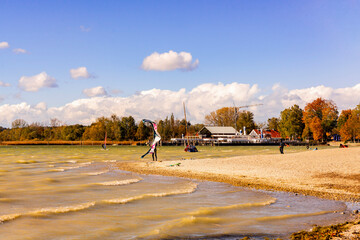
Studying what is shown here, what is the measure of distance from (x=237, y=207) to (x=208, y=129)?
126 metres

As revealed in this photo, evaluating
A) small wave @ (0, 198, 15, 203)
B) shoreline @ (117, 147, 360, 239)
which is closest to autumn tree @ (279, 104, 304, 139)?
shoreline @ (117, 147, 360, 239)

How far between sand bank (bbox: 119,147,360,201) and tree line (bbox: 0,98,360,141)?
7836 cm

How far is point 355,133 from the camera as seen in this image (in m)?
103

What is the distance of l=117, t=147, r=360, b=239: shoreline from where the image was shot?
16594mm

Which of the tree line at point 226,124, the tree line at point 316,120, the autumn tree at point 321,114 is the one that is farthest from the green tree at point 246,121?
Result: the autumn tree at point 321,114

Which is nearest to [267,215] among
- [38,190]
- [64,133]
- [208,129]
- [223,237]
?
[223,237]

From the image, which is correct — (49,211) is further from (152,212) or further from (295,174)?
(295,174)

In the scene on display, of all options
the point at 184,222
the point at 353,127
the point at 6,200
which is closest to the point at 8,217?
the point at 6,200

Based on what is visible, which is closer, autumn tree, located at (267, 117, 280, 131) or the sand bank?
the sand bank

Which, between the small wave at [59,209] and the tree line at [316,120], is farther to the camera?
the tree line at [316,120]

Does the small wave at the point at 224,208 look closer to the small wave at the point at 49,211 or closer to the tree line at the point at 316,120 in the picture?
the small wave at the point at 49,211

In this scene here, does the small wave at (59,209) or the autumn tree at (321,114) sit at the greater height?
the autumn tree at (321,114)

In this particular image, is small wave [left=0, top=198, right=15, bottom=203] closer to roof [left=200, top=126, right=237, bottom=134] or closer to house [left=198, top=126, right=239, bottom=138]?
house [left=198, top=126, right=239, bottom=138]

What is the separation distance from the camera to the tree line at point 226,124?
11531 cm
